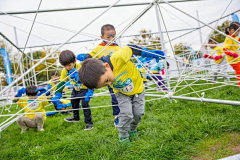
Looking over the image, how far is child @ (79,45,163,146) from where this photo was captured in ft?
4.87

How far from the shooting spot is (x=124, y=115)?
1.85 meters

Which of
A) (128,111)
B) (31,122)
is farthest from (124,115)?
(31,122)

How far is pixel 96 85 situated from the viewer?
1.48m

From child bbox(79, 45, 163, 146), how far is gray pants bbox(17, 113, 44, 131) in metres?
1.61

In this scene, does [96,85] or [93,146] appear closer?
[96,85]

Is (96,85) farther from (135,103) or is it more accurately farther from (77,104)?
(77,104)

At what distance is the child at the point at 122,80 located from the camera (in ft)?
4.87

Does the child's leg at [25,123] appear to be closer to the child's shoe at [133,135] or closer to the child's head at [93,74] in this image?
the child's shoe at [133,135]

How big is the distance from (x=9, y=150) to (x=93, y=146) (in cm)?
105

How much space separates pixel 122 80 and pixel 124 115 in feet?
1.16

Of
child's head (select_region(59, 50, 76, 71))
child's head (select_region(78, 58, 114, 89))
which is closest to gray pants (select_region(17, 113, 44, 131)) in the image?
child's head (select_region(59, 50, 76, 71))

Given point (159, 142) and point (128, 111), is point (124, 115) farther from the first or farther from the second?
point (159, 142)

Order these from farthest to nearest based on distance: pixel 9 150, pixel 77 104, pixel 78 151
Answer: pixel 77 104
pixel 9 150
pixel 78 151

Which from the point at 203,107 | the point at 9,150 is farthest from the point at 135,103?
the point at 9,150
